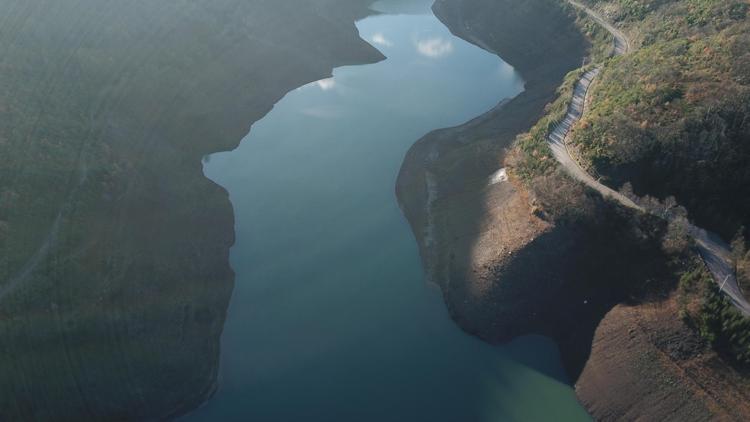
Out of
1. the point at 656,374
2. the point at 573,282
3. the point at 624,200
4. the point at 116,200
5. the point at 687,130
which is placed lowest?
the point at 116,200

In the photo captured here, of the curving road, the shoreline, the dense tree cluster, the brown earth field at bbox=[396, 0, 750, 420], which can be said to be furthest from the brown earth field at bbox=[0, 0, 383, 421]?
the dense tree cluster

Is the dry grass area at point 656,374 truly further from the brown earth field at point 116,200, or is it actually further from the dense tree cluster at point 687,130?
the brown earth field at point 116,200

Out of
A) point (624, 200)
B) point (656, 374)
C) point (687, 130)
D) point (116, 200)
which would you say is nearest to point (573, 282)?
point (624, 200)

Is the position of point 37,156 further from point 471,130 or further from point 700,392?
point 700,392

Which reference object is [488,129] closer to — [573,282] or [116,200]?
[573,282]

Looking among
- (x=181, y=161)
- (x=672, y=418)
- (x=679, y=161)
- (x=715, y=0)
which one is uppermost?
(x=715, y=0)

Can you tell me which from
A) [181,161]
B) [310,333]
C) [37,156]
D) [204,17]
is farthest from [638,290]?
[204,17]

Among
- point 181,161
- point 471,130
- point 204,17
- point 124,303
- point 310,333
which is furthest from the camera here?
point 204,17
